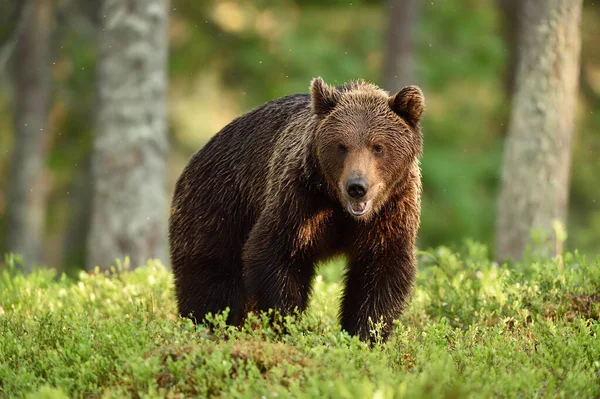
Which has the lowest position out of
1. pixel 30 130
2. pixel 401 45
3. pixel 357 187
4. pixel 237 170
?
pixel 30 130

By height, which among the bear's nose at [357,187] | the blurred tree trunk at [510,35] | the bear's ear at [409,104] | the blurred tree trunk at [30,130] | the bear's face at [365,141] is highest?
the blurred tree trunk at [510,35]

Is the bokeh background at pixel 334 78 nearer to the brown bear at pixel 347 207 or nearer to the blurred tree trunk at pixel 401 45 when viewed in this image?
the blurred tree trunk at pixel 401 45

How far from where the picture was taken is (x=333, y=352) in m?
5.04

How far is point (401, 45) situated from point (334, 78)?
1.45 meters

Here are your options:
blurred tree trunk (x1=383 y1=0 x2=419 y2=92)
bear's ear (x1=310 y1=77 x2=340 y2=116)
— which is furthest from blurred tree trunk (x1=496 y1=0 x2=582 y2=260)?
blurred tree trunk (x1=383 y1=0 x2=419 y2=92)

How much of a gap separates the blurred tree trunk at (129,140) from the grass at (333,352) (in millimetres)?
3166

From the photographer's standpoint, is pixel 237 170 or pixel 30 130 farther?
pixel 30 130

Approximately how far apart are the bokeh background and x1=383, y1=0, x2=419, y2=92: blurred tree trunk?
2.3 inches

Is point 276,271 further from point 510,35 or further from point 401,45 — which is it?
point 510,35

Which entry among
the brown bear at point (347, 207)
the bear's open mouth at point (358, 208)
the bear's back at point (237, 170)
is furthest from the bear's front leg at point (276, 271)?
the bear's back at point (237, 170)

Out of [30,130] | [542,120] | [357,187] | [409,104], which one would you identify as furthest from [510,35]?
[357,187]

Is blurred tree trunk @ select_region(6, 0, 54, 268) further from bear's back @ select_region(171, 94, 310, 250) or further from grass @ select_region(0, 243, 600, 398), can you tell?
bear's back @ select_region(171, 94, 310, 250)

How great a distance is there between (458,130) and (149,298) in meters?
12.2

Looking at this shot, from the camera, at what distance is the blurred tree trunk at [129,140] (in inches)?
424
